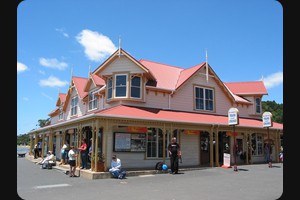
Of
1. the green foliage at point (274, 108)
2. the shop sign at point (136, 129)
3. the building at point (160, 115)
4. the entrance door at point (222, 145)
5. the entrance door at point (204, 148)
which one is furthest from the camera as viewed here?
the green foliage at point (274, 108)

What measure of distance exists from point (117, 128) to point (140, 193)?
707 cm

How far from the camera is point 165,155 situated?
57.9 feet

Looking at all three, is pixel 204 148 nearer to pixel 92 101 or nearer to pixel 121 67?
pixel 121 67

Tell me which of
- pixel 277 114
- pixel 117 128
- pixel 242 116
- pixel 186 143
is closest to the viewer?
pixel 117 128

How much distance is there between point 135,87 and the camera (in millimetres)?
18453

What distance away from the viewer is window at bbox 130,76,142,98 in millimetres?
18391

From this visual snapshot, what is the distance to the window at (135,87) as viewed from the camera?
60.3 feet

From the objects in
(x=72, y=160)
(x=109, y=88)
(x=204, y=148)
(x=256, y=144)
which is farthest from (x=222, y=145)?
(x=72, y=160)

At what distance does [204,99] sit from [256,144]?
5.91 metres

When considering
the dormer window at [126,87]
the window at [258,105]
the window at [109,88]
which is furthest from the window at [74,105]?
the window at [258,105]

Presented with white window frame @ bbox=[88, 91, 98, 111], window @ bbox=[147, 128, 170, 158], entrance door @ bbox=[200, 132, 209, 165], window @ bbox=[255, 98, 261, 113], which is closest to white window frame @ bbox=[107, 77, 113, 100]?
white window frame @ bbox=[88, 91, 98, 111]

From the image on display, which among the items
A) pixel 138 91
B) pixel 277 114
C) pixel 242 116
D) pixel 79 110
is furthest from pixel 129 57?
pixel 277 114

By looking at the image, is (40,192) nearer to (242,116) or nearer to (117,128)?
(117,128)

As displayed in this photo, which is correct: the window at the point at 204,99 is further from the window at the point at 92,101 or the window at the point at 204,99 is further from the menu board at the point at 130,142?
the window at the point at 92,101
